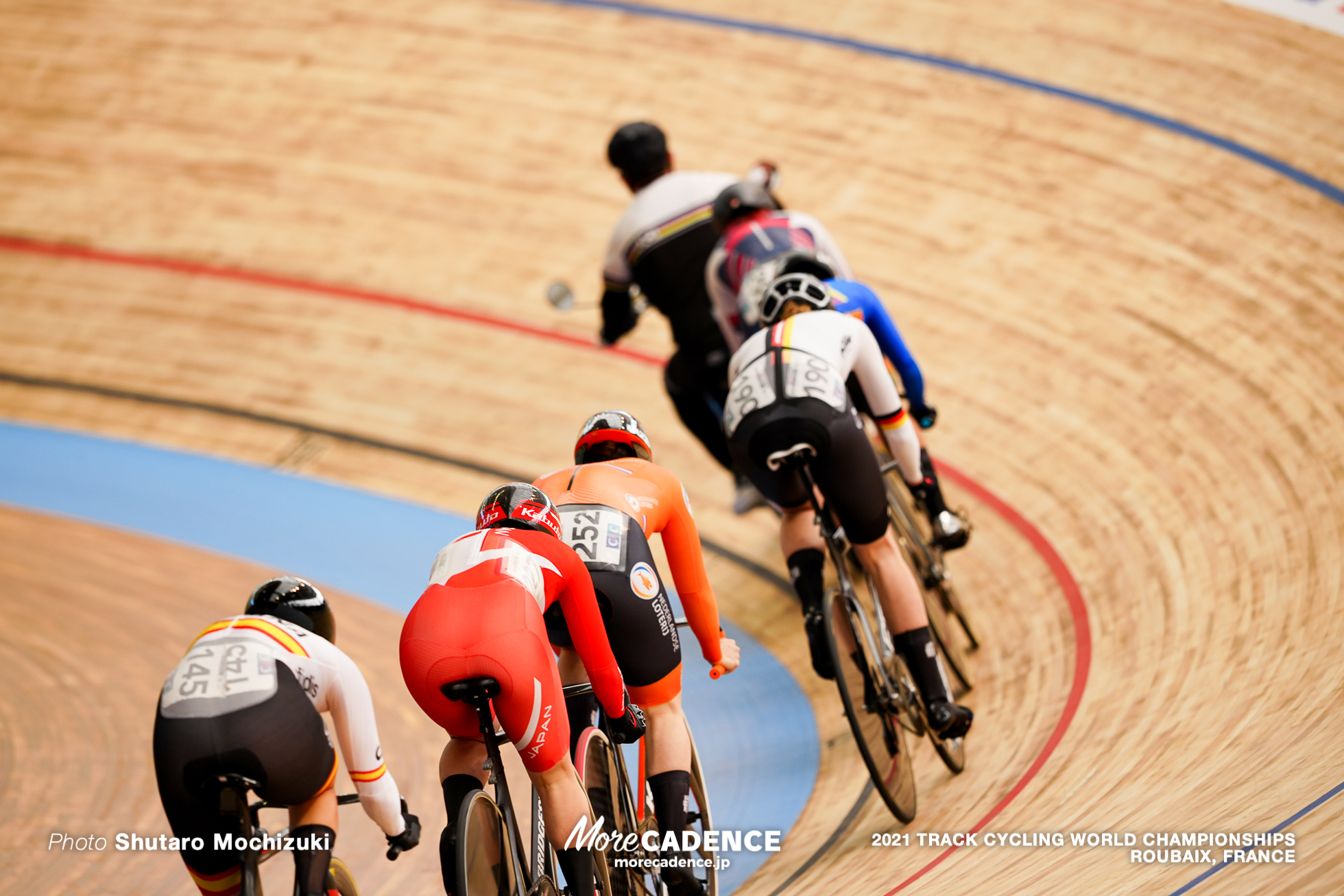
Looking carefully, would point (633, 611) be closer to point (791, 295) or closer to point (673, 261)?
point (791, 295)

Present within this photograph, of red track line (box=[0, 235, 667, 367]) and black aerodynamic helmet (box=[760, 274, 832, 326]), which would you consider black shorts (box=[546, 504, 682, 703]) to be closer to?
black aerodynamic helmet (box=[760, 274, 832, 326])

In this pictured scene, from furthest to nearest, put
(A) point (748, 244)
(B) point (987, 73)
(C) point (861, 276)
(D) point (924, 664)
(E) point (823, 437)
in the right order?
(B) point (987, 73), (C) point (861, 276), (A) point (748, 244), (D) point (924, 664), (E) point (823, 437)

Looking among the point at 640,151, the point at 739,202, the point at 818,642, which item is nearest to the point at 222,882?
the point at 818,642

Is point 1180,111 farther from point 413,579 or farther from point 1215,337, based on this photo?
point 413,579

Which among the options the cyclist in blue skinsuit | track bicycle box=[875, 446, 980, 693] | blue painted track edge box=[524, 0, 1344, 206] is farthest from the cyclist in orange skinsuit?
blue painted track edge box=[524, 0, 1344, 206]

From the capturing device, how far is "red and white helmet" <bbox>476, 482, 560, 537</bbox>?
2646 millimetres

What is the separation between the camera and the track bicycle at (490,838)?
237cm

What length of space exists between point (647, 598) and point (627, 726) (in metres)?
0.28

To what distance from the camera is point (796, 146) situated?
708 centimetres

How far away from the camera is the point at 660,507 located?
2.92 m

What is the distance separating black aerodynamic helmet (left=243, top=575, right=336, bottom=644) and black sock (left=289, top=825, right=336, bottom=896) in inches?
15.7

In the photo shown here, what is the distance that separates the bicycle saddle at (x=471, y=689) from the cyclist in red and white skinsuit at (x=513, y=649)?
0.01 meters

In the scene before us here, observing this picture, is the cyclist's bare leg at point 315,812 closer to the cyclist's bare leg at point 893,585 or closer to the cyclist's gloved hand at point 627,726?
the cyclist's gloved hand at point 627,726

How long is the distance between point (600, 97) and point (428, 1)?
67.3 inches
